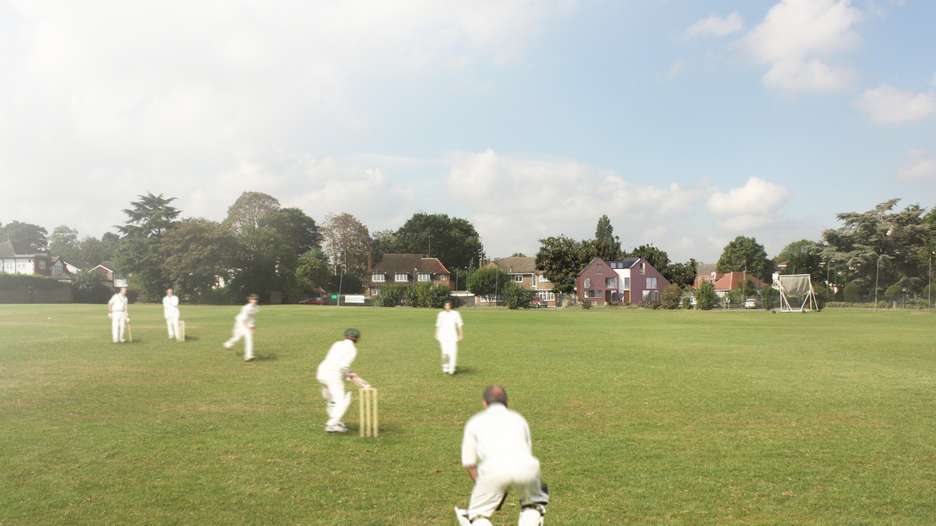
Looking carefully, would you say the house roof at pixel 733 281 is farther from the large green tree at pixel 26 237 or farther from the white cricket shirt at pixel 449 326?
the large green tree at pixel 26 237

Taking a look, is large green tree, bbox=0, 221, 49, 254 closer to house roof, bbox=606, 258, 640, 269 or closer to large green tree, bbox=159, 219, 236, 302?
large green tree, bbox=159, 219, 236, 302

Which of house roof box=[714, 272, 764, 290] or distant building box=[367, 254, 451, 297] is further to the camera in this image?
house roof box=[714, 272, 764, 290]

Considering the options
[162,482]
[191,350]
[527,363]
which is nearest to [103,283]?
[191,350]

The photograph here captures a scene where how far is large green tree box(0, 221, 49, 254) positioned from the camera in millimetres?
121938

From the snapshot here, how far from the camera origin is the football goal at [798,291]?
2594 inches

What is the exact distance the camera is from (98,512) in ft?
22.8

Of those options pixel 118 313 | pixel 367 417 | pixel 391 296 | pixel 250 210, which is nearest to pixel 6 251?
pixel 250 210

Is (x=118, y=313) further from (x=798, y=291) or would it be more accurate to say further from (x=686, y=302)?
(x=798, y=291)

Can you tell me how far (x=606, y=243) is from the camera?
100688 mm

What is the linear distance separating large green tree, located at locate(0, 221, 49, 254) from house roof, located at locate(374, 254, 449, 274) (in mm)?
70082

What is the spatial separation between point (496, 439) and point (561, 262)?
295 feet

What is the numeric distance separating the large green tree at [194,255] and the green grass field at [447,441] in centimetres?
5869

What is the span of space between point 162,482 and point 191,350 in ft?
53.7

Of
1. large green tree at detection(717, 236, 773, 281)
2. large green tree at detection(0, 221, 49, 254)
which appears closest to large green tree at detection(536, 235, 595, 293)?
large green tree at detection(717, 236, 773, 281)
